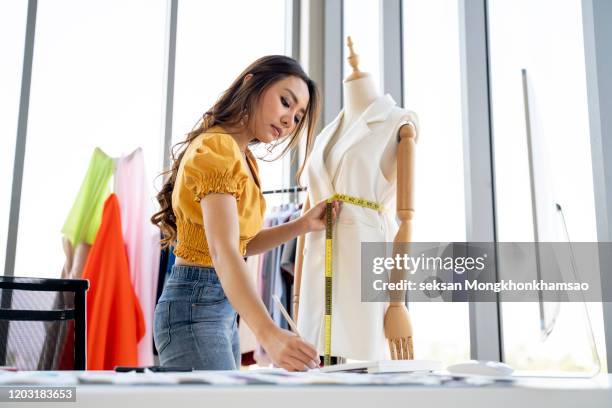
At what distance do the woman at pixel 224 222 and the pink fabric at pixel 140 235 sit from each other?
4.67 feet

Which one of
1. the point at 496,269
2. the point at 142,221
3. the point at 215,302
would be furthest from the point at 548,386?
the point at 142,221

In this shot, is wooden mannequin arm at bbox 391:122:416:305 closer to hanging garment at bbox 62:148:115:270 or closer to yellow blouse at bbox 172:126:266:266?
yellow blouse at bbox 172:126:266:266

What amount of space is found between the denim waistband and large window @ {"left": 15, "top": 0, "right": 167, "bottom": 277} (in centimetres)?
198

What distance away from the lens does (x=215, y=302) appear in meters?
1.54

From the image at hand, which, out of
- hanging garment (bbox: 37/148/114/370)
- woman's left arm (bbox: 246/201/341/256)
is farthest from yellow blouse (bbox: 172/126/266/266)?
hanging garment (bbox: 37/148/114/370)

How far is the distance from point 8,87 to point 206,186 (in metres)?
2.50

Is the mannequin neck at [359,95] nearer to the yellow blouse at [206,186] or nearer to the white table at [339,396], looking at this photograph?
the yellow blouse at [206,186]

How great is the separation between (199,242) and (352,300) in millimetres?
575

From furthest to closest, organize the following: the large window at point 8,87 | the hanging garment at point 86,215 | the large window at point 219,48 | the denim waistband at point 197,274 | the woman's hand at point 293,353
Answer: the large window at point 219,48, the large window at point 8,87, the hanging garment at point 86,215, the denim waistband at point 197,274, the woman's hand at point 293,353

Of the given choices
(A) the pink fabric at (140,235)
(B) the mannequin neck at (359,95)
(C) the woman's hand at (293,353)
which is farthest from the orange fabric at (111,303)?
(C) the woman's hand at (293,353)

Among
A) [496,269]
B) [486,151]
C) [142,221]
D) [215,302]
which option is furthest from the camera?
[142,221]

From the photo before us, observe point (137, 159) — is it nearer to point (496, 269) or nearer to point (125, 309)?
point (125, 309)

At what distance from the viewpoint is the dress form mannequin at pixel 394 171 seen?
1.81 meters

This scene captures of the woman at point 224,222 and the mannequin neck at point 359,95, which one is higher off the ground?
the mannequin neck at point 359,95
